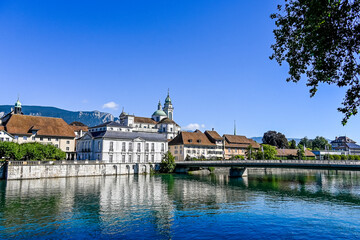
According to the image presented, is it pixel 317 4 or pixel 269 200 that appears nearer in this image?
pixel 317 4

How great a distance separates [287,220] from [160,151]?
203 feet

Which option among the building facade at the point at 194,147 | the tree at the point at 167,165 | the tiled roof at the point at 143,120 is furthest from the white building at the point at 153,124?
the tree at the point at 167,165

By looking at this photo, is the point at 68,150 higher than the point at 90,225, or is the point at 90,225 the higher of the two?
the point at 68,150

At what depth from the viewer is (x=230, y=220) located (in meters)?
24.2

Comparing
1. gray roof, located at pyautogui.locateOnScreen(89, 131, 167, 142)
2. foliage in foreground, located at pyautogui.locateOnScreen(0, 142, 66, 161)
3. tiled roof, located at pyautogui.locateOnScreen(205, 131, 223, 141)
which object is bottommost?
foliage in foreground, located at pyautogui.locateOnScreen(0, 142, 66, 161)

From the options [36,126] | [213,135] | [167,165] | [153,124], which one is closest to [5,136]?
[36,126]

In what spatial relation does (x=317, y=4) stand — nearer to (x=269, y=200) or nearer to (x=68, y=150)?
(x=269, y=200)

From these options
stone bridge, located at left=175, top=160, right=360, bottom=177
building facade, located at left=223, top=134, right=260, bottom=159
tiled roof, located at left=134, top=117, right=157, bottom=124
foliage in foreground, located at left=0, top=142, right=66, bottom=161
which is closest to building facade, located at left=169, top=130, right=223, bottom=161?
building facade, located at left=223, top=134, right=260, bottom=159

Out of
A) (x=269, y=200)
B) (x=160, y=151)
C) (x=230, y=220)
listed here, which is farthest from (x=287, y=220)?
(x=160, y=151)

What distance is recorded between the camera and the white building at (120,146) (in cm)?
7362

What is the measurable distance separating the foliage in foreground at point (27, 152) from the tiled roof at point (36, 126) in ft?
44.8

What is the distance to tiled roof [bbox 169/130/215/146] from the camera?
95.0 meters

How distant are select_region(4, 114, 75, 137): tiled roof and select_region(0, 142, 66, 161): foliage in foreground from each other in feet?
44.8

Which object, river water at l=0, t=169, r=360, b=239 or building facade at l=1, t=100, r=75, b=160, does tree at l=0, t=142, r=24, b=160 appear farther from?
river water at l=0, t=169, r=360, b=239
